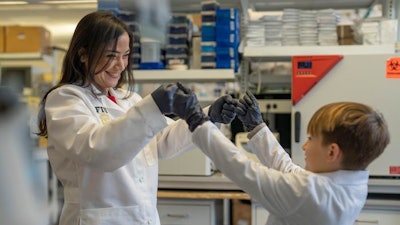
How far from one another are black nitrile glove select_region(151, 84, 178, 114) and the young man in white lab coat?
0.05 feet

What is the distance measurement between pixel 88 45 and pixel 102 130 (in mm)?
286

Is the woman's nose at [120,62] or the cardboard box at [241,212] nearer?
the woman's nose at [120,62]

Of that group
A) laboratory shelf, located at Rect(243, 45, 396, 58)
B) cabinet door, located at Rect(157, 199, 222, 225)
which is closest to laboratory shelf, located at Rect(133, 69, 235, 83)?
laboratory shelf, located at Rect(243, 45, 396, 58)

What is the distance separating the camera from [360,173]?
41.2 inches

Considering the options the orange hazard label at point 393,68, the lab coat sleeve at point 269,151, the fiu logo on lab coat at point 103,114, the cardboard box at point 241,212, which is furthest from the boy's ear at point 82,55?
the orange hazard label at point 393,68

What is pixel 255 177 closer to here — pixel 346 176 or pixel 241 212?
pixel 346 176

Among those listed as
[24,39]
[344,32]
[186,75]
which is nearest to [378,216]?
[344,32]

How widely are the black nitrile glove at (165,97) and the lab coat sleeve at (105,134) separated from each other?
0.01 m

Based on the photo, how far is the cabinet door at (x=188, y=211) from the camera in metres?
2.34

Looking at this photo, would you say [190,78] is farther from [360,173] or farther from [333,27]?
[360,173]

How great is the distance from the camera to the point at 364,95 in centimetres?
230

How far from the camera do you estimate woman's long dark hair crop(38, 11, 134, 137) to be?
1.18m

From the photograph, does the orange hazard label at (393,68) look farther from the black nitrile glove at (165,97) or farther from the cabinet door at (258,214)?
the black nitrile glove at (165,97)

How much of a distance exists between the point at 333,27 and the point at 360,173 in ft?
5.76
